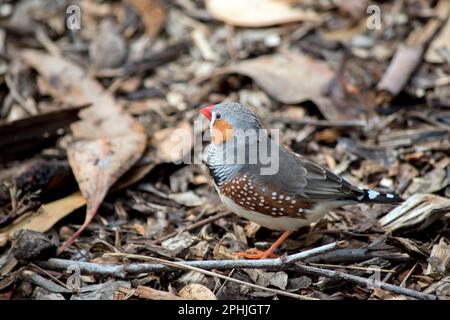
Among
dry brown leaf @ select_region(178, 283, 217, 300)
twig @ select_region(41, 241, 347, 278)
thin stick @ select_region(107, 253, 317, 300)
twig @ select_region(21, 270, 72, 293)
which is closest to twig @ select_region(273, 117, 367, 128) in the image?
twig @ select_region(41, 241, 347, 278)

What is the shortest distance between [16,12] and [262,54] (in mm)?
2638

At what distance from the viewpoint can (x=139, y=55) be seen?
20.2 feet

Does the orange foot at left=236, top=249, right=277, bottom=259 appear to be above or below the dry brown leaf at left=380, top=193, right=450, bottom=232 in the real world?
below

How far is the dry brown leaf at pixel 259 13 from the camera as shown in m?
6.18

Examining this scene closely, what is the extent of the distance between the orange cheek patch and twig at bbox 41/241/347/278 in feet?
3.05

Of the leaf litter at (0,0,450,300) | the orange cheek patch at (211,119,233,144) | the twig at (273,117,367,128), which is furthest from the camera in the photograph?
the twig at (273,117,367,128)

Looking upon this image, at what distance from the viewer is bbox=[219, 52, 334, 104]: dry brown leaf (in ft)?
17.8

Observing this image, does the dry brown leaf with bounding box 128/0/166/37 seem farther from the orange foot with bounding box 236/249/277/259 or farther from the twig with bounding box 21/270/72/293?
the twig with bounding box 21/270/72/293

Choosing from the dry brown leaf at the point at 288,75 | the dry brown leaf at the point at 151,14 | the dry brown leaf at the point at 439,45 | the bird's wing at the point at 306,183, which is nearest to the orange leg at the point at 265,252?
the bird's wing at the point at 306,183

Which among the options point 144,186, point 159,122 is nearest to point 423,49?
point 159,122

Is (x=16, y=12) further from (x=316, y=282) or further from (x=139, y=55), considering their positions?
(x=316, y=282)

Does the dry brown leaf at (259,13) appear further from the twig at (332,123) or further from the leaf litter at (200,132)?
the twig at (332,123)

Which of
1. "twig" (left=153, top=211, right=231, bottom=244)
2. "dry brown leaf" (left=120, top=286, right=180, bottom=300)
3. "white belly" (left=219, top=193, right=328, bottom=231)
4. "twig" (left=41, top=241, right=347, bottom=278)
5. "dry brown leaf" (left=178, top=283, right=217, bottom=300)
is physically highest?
"white belly" (left=219, top=193, right=328, bottom=231)
